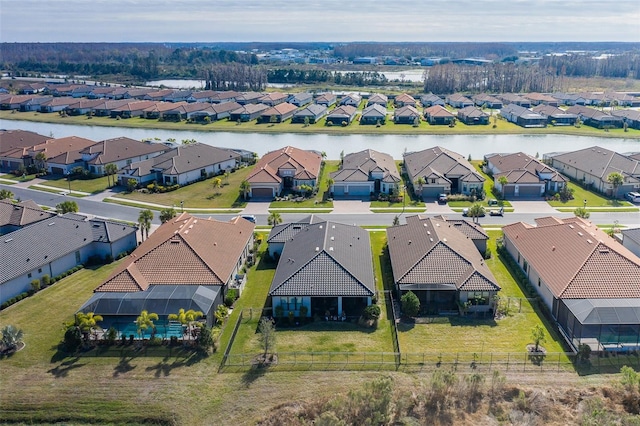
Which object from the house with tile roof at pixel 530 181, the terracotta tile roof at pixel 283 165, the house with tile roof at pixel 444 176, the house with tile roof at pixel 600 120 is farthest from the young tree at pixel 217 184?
the house with tile roof at pixel 600 120

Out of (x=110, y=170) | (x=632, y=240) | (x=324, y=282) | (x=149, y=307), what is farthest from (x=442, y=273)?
(x=110, y=170)

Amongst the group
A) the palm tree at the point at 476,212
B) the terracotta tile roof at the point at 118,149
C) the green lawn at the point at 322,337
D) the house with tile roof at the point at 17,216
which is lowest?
the green lawn at the point at 322,337

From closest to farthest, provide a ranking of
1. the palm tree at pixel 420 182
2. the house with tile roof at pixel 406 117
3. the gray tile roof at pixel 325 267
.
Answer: the gray tile roof at pixel 325 267 < the palm tree at pixel 420 182 < the house with tile roof at pixel 406 117

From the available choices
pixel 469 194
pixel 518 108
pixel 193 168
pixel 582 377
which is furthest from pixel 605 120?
pixel 582 377

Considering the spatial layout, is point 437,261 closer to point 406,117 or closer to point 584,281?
point 584,281

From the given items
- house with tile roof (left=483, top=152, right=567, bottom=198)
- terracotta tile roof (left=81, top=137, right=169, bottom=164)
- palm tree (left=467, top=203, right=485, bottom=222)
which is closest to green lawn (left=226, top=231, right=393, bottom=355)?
palm tree (left=467, top=203, right=485, bottom=222)

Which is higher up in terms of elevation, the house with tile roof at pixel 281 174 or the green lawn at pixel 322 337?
the house with tile roof at pixel 281 174

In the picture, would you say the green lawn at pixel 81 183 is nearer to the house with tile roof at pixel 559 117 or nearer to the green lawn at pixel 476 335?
the green lawn at pixel 476 335
